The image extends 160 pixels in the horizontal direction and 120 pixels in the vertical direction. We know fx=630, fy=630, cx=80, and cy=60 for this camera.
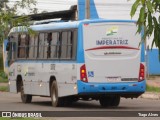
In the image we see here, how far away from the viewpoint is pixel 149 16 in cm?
620

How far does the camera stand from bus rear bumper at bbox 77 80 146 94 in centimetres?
2028

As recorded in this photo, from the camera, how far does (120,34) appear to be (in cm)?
2084

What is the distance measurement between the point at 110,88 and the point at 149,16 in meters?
14.3

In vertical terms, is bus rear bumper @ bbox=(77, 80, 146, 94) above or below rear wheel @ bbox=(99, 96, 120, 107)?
above

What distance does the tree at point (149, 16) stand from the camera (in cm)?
610

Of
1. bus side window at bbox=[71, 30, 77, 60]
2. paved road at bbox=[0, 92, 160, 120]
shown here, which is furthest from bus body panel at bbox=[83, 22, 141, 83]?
paved road at bbox=[0, 92, 160, 120]

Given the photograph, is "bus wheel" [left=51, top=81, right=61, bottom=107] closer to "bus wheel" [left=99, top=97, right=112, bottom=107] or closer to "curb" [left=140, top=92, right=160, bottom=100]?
"bus wheel" [left=99, top=97, right=112, bottom=107]

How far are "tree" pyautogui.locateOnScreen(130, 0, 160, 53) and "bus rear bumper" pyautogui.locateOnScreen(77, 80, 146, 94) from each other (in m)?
14.0

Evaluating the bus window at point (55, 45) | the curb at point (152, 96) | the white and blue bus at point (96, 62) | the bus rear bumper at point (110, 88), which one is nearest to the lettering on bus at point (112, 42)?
the white and blue bus at point (96, 62)

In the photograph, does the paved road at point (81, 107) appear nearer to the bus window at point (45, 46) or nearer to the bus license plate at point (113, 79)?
the bus license plate at point (113, 79)

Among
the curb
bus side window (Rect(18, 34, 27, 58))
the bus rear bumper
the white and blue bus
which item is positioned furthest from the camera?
the curb

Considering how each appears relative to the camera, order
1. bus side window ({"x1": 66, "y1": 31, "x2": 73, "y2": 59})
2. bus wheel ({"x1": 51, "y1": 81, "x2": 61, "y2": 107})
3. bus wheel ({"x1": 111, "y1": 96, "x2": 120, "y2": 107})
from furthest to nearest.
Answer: bus wheel ({"x1": 111, "y1": 96, "x2": 120, "y2": 107}) < bus wheel ({"x1": 51, "y1": 81, "x2": 61, "y2": 107}) < bus side window ({"x1": 66, "y1": 31, "x2": 73, "y2": 59})

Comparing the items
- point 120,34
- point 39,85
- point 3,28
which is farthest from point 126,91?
point 3,28

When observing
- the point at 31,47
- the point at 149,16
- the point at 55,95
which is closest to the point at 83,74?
the point at 55,95
